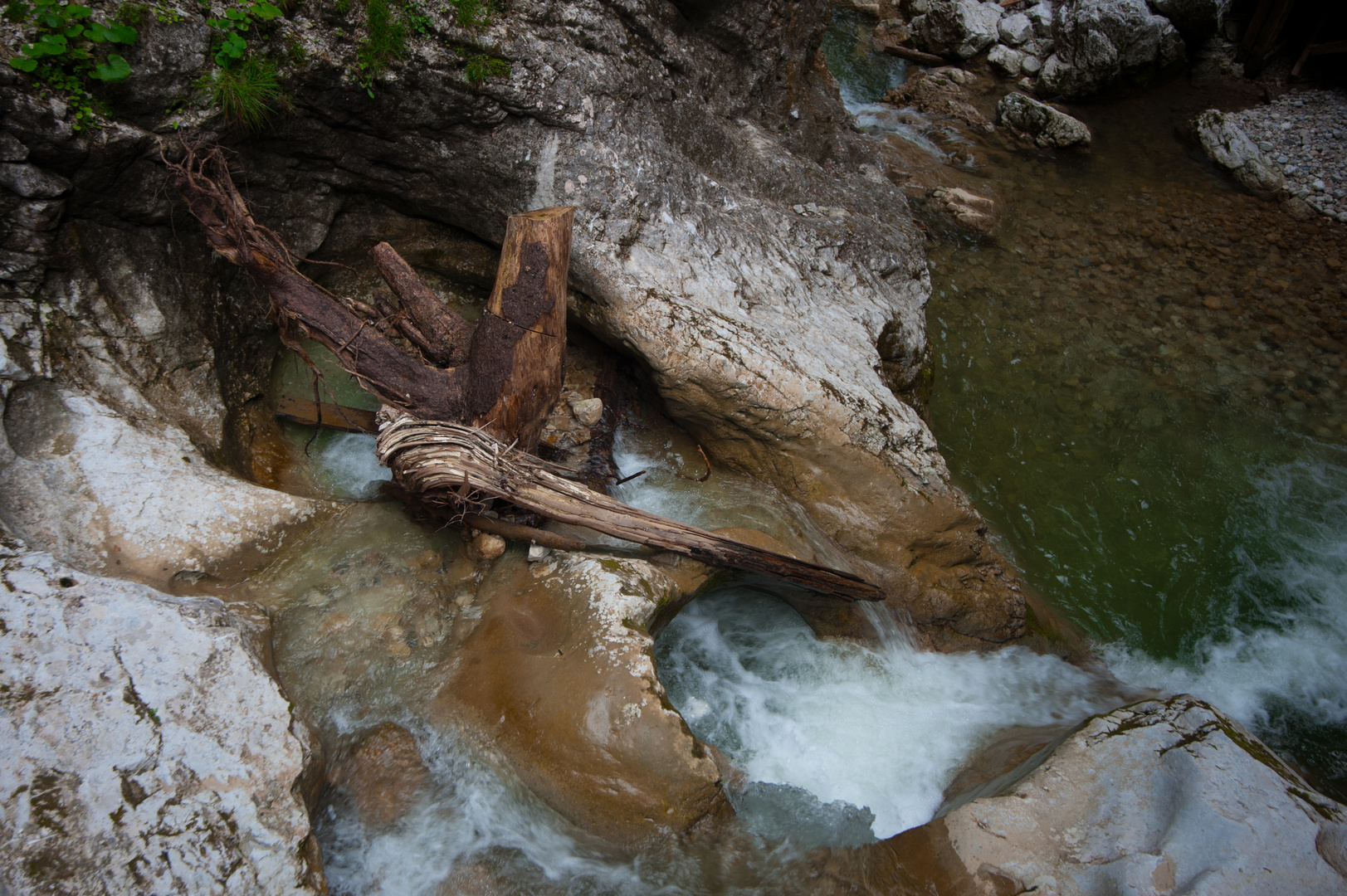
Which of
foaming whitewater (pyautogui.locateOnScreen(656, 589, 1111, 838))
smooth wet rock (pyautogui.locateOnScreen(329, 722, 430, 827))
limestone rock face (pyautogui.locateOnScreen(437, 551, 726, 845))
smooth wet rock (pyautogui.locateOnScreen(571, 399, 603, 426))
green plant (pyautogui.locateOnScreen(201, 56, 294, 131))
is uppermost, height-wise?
green plant (pyautogui.locateOnScreen(201, 56, 294, 131))

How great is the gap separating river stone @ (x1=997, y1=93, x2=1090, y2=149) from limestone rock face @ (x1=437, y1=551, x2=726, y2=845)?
8.12 metres

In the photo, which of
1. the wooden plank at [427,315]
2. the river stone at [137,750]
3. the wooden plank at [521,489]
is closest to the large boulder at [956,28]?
the wooden plank at [427,315]

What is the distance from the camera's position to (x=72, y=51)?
9.66 feet

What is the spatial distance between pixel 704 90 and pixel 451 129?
2.29 m

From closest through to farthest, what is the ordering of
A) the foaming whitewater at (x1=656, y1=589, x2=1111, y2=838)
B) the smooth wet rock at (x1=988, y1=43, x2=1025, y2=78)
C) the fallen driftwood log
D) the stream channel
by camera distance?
the stream channel
the fallen driftwood log
the foaming whitewater at (x1=656, y1=589, x2=1111, y2=838)
the smooth wet rock at (x1=988, y1=43, x2=1025, y2=78)

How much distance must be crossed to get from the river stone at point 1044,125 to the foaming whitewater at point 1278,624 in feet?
15.9

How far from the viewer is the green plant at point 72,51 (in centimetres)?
281

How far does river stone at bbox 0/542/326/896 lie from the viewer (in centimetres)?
201

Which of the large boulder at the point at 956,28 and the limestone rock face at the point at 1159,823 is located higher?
the large boulder at the point at 956,28

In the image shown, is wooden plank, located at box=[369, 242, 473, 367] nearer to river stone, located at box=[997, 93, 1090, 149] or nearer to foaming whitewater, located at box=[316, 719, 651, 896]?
foaming whitewater, located at box=[316, 719, 651, 896]

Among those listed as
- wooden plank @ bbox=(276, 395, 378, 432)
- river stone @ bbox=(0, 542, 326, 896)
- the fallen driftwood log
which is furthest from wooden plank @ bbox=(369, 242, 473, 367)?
river stone @ bbox=(0, 542, 326, 896)

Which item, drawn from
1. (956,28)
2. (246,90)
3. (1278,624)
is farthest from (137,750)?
(956,28)

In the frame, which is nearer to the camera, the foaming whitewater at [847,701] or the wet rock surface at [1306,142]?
the foaming whitewater at [847,701]

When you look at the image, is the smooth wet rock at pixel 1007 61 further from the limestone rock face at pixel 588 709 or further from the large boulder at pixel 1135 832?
the limestone rock face at pixel 588 709
